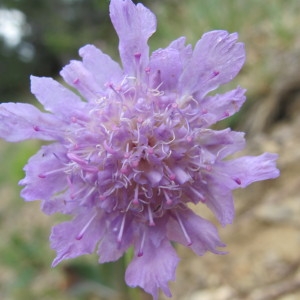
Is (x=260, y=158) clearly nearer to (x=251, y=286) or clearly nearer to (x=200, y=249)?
(x=200, y=249)

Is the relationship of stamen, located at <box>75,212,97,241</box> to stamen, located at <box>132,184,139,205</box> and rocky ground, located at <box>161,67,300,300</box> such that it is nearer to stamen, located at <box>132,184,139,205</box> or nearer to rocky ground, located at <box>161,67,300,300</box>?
stamen, located at <box>132,184,139,205</box>

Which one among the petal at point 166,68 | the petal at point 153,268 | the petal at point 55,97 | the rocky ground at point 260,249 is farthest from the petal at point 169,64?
the rocky ground at point 260,249

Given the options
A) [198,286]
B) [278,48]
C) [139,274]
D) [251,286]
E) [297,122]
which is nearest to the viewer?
[139,274]

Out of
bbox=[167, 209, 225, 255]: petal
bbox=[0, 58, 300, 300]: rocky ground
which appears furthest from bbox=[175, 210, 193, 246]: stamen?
bbox=[0, 58, 300, 300]: rocky ground

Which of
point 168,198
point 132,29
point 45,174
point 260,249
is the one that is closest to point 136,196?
point 168,198

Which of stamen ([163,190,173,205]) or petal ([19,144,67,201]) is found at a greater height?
petal ([19,144,67,201])

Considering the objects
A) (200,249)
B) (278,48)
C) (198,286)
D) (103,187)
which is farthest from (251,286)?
(278,48)
